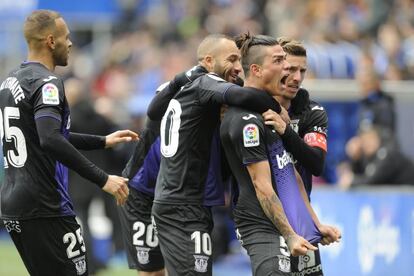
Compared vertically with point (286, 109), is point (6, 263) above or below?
below

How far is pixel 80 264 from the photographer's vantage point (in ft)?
28.5

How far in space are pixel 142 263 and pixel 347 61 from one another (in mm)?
7546

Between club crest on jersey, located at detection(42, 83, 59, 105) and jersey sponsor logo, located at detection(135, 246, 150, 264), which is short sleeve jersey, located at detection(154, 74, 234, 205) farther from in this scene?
jersey sponsor logo, located at detection(135, 246, 150, 264)

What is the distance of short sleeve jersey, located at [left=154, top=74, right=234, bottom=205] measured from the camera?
8828 mm

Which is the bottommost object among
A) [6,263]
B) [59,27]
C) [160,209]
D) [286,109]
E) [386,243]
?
[6,263]

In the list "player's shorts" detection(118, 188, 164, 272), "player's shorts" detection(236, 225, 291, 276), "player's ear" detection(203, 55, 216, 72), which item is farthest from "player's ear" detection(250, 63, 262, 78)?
"player's shorts" detection(118, 188, 164, 272)

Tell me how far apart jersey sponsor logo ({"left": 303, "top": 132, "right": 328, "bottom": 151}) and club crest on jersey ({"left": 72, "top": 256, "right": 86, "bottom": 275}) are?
1965 mm

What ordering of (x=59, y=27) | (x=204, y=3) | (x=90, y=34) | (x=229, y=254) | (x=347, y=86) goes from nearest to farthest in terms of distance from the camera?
1. (x=59, y=27)
2. (x=347, y=86)
3. (x=229, y=254)
4. (x=204, y=3)
5. (x=90, y=34)

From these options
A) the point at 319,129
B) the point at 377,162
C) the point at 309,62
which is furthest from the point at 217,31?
the point at 319,129

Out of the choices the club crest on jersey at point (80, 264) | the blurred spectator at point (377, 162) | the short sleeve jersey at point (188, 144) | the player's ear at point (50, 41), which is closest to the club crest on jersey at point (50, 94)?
the player's ear at point (50, 41)

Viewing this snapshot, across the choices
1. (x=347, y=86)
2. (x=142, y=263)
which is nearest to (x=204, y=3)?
(x=347, y=86)

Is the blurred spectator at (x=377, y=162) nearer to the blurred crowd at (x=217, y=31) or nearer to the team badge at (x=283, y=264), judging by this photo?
the blurred crowd at (x=217, y=31)

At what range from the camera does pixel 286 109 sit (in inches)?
350

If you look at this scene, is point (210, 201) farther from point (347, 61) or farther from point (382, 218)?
point (347, 61)
